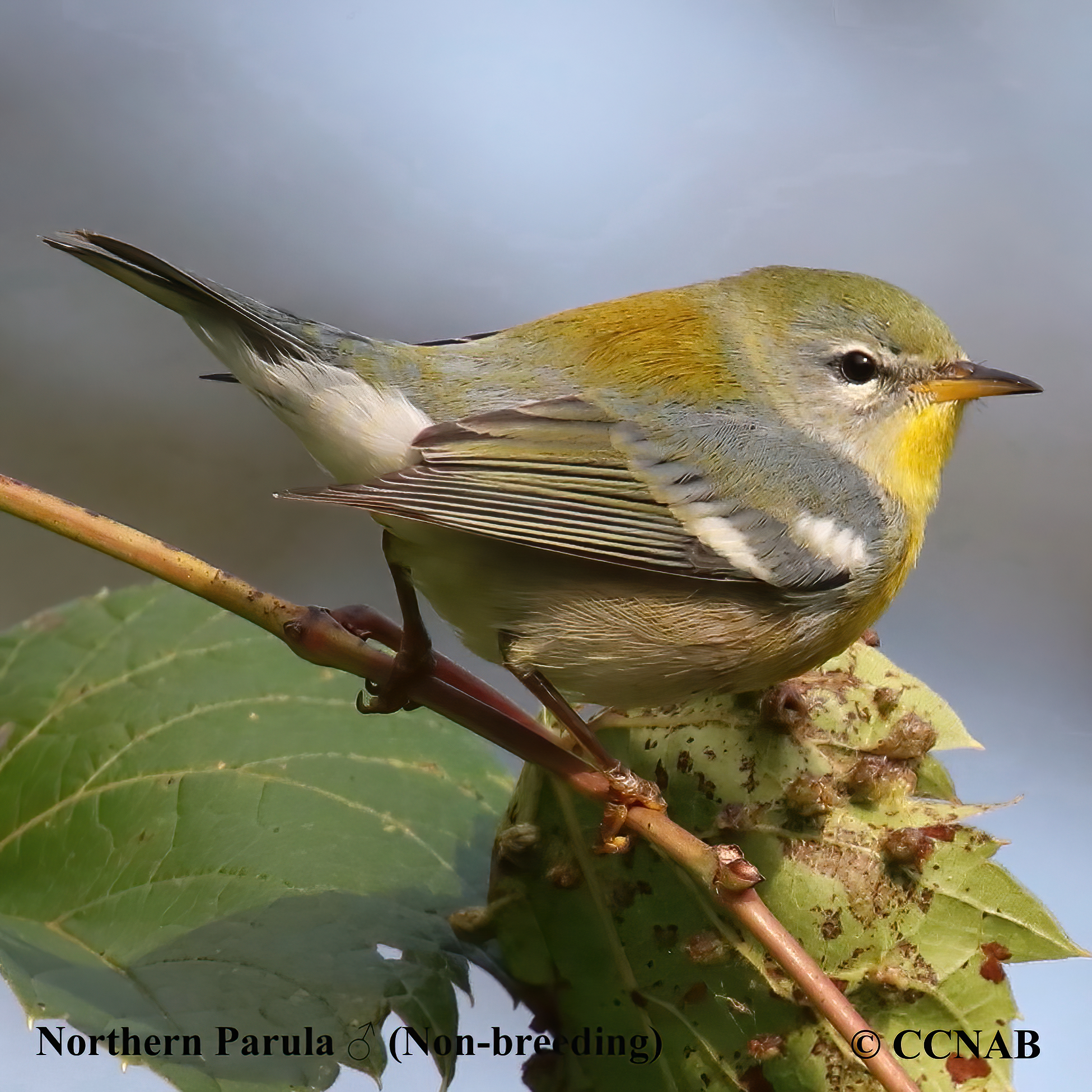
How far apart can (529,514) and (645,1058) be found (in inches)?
37.7

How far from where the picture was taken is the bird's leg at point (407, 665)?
6.34 feet

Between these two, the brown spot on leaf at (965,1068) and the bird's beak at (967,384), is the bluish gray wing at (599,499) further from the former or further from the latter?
the brown spot on leaf at (965,1068)

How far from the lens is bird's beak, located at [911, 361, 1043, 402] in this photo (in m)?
2.57

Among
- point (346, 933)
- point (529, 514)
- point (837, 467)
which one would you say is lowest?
point (346, 933)

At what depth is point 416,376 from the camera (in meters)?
2.44

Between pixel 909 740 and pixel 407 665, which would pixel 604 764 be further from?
pixel 909 740

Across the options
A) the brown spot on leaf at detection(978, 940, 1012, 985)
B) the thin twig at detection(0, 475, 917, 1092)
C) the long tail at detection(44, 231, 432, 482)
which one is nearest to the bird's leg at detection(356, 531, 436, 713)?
the thin twig at detection(0, 475, 917, 1092)

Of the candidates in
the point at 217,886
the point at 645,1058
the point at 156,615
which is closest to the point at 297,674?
the point at 156,615

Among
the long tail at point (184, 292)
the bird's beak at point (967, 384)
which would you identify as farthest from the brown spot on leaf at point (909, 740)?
the long tail at point (184, 292)

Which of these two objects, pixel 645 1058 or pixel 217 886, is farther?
pixel 217 886

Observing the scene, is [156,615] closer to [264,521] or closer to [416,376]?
[416,376]

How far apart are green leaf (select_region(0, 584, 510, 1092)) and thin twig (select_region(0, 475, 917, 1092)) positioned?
43cm

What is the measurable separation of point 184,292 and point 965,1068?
1838 mm
